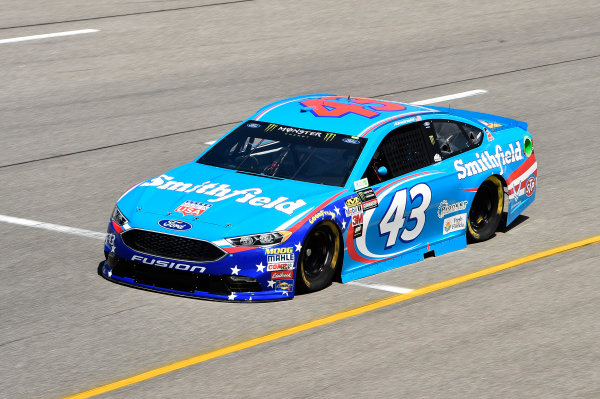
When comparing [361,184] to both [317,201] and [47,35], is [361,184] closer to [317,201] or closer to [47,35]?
[317,201]

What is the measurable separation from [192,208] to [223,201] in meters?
0.29

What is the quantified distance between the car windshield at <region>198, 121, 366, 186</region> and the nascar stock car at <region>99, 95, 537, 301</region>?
13 millimetres

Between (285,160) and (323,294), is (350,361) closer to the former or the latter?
(323,294)

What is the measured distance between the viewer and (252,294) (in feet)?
31.3

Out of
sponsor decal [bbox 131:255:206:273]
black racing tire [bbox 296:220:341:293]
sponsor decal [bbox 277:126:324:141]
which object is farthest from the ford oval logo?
sponsor decal [bbox 277:126:324:141]

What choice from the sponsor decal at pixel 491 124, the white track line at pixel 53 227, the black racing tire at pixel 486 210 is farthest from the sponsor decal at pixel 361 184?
the white track line at pixel 53 227

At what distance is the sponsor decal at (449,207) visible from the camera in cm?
1108

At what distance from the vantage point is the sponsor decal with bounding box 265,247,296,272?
31.0ft

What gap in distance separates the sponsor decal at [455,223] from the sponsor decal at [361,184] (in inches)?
46.9

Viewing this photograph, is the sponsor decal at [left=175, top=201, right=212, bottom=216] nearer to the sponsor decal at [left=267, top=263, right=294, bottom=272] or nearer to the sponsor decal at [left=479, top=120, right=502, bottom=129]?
the sponsor decal at [left=267, top=263, right=294, bottom=272]

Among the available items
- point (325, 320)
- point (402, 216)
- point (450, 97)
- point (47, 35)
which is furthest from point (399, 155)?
point (47, 35)

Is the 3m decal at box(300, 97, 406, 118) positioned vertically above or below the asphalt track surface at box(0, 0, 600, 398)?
Answer: above

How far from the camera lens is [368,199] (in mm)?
10273

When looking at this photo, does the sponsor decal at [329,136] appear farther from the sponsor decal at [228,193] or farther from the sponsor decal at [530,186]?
the sponsor decal at [530,186]
